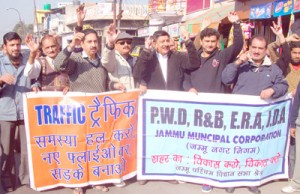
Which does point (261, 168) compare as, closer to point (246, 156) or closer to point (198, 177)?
point (246, 156)

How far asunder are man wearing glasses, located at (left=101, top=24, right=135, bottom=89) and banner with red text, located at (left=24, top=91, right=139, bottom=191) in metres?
0.26

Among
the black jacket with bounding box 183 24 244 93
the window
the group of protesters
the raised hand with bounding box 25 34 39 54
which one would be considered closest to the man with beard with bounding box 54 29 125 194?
the group of protesters

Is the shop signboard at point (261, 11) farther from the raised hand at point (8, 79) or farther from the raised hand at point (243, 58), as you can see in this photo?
the raised hand at point (8, 79)

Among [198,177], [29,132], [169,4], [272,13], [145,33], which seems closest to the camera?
[29,132]

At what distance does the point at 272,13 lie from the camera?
1095cm

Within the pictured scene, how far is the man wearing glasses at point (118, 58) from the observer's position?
406cm

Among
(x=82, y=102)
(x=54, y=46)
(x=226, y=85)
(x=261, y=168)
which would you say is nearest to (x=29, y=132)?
(x=82, y=102)

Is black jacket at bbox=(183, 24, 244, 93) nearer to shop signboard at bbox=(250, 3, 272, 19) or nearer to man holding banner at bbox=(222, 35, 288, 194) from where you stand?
man holding banner at bbox=(222, 35, 288, 194)

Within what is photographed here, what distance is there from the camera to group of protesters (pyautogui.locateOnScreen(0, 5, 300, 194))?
4.20 meters

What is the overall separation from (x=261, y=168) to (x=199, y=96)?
1.19 metres

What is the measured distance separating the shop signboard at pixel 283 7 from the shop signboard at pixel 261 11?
46 centimetres

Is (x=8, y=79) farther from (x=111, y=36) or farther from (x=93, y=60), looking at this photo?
(x=111, y=36)

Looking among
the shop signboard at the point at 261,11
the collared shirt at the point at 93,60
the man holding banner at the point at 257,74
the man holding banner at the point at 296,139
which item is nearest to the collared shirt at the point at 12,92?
the collared shirt at the point at 93,60

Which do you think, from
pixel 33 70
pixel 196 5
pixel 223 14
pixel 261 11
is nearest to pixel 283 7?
pixel 261 11
